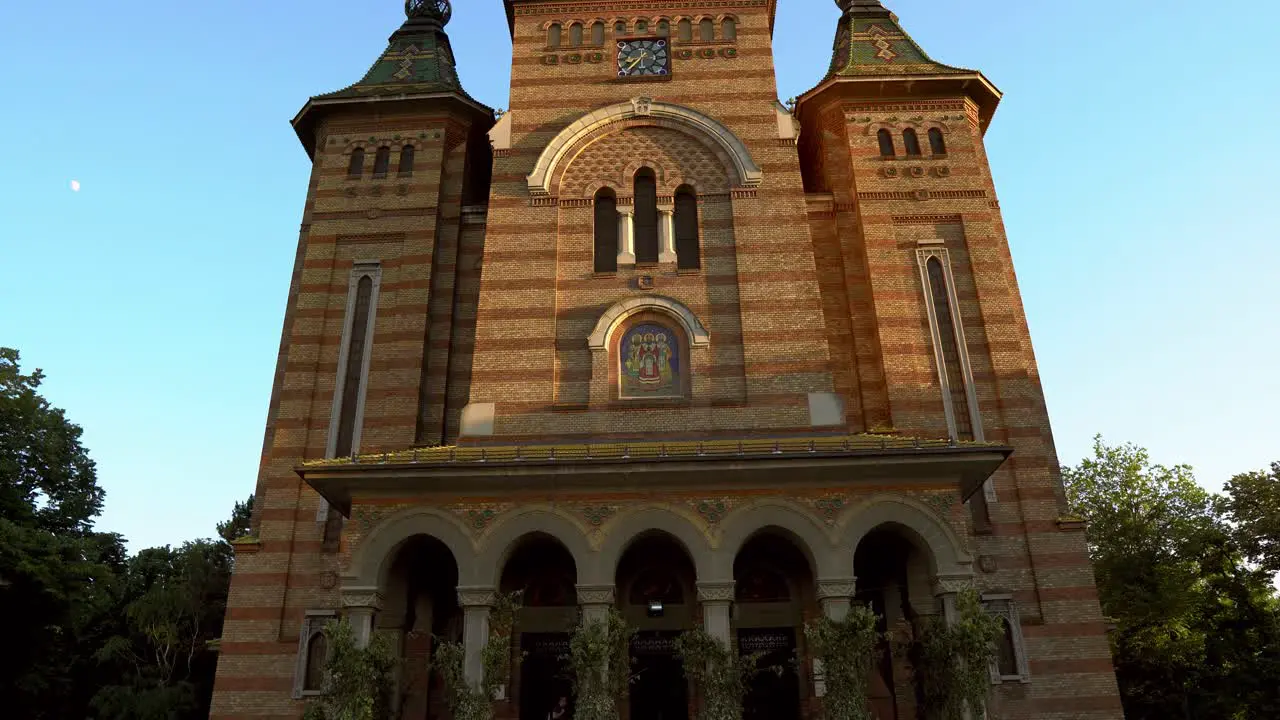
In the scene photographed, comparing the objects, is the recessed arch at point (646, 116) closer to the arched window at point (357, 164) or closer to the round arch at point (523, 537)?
the arched window at point (357, 164)

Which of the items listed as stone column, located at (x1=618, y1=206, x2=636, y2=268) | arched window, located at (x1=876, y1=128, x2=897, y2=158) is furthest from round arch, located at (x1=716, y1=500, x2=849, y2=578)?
arched window, located at (x1=876, y1=128, x2=897, y2=158)

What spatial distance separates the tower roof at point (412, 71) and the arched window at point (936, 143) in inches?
532

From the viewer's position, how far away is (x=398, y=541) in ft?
58.0

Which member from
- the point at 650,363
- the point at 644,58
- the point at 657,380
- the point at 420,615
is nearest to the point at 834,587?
the point at 657,380

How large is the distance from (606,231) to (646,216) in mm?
1191

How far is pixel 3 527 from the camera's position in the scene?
976 inches

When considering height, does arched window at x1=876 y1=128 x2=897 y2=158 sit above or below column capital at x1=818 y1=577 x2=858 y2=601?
above

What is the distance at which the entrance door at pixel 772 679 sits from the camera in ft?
64.7

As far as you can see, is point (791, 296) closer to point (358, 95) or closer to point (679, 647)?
point (679, 647)

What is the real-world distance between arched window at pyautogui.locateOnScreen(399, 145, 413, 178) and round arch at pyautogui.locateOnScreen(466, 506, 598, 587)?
13.3 meters

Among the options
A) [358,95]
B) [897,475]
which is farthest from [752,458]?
[358,95]

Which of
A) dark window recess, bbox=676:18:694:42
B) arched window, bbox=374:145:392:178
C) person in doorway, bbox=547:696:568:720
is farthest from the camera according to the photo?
dark window recess, bbox=676:18:694:42

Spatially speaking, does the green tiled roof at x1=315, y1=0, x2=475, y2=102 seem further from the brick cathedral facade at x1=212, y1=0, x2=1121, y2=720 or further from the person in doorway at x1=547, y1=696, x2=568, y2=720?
the person in doorway at x1=547, y1=696, x2=568, y2=720

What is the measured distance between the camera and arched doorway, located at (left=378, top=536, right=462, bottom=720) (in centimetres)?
1873
